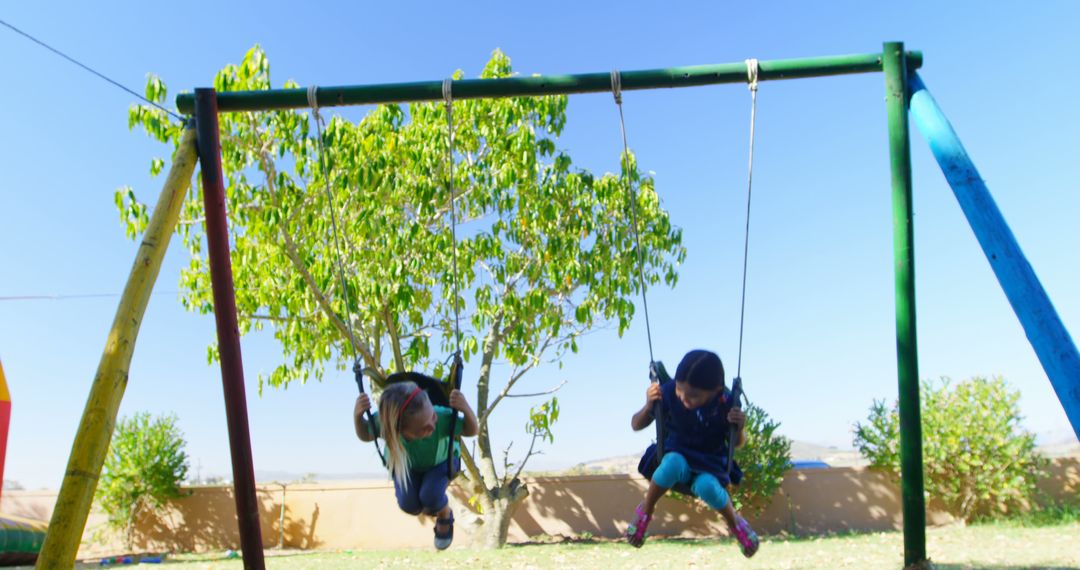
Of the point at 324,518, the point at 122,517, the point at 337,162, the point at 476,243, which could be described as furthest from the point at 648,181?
the point at 122,517

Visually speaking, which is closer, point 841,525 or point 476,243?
point 476,243

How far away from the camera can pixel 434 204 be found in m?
9.98

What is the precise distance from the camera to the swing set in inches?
138

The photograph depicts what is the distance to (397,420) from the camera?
14.8 ft

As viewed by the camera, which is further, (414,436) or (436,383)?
(436,383)

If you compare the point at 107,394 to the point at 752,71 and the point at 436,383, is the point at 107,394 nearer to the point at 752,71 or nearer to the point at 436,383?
the point at 436,383

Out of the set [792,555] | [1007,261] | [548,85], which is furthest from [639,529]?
[792,555]

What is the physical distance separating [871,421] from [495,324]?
5950mm

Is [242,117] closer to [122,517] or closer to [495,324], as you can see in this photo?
[495,324]

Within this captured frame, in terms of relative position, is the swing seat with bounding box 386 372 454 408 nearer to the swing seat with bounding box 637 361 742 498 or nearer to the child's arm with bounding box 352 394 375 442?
the child's arm with bounding box 352 394 375 442

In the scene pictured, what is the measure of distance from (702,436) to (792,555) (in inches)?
205

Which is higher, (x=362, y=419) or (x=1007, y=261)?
(x=1007, y=261)

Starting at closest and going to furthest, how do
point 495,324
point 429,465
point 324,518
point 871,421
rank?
point 429,465, point 495,324, point 871,421, point 324,518

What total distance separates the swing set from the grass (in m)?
3.58
